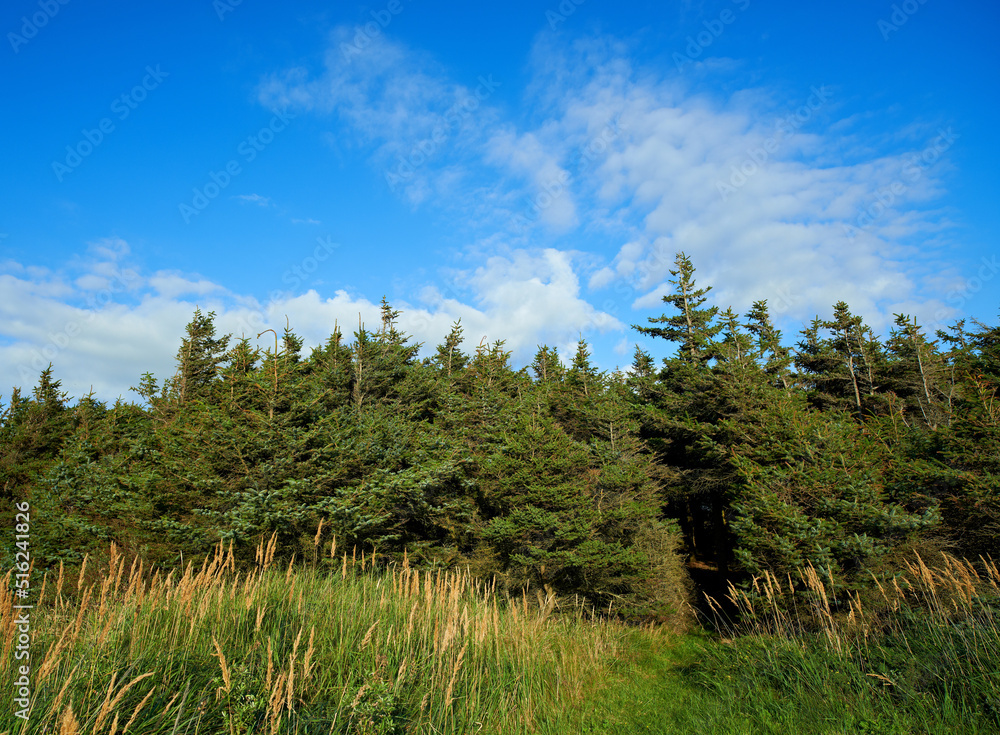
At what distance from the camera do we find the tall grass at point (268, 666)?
2.92 metres

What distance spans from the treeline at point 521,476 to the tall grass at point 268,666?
6420 millimetres

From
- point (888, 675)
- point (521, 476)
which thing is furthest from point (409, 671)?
point (521, 476)

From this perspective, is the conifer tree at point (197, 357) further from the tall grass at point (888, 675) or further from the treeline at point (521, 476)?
the tall grass at point (888, 675)

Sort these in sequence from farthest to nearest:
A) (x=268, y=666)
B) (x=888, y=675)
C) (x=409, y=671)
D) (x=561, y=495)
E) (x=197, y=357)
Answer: (x=197, y=357) → (x=561, y=495) → (x=888, y=675) → (x=409, y=671) → (x=268, y=666)

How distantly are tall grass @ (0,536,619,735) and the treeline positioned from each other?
642cm

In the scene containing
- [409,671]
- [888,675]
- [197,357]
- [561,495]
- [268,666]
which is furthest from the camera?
[197,357]

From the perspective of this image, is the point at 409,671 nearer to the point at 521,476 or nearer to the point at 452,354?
the point at 521,476

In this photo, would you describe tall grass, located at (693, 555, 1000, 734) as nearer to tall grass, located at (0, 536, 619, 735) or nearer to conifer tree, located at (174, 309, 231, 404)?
tall grass, located at (0, 536, 619, 735)

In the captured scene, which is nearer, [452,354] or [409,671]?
[409,671]

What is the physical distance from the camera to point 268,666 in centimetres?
291

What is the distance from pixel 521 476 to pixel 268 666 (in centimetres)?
1127

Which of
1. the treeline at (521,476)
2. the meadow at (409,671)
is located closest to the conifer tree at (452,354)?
the treeline at (521,476)

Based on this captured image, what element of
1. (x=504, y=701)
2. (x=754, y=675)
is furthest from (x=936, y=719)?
(x=504, y=701)

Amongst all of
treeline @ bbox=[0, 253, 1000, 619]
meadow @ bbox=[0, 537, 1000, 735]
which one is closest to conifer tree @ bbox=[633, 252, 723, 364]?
treeline @ bbox=[0, 253, 1000, 619]
